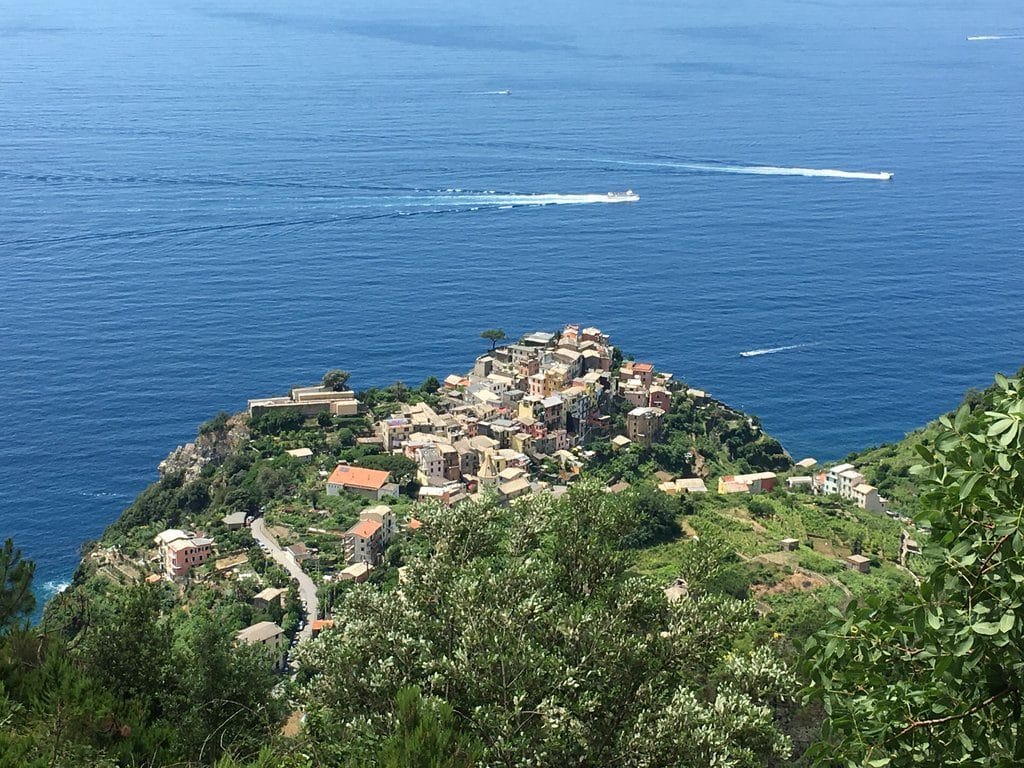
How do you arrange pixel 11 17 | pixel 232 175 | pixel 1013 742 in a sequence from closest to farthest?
pixel 1013 742
pixel 232 175
pixel 11 17

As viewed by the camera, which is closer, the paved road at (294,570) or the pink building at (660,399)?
the paved road at (294,570)

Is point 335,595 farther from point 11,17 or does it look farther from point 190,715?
point 11,17

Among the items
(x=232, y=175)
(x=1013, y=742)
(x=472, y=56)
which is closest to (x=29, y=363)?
(x=232, y=175)

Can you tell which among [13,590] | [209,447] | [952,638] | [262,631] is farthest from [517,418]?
[952,638]

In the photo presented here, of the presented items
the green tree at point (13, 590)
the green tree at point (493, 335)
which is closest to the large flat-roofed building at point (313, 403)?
the green tree at point (493, 335)

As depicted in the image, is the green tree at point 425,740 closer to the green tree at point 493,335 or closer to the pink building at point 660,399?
the pink building at point 660,399

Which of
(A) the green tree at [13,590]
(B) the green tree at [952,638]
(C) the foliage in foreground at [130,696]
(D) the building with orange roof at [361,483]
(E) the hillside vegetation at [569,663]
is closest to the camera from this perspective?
(B) the green tree at [952,638]

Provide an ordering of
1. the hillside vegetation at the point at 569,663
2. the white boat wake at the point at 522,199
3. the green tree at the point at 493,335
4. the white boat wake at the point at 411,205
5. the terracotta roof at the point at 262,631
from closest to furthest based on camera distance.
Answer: the hillside vegetation at the point at 569,663 → the terracotta roof at the point at 262,631 → the green tree at the point at 493,335 → the white boat wake at the point at 411,205 → the white boat wake at the point at 522,199
